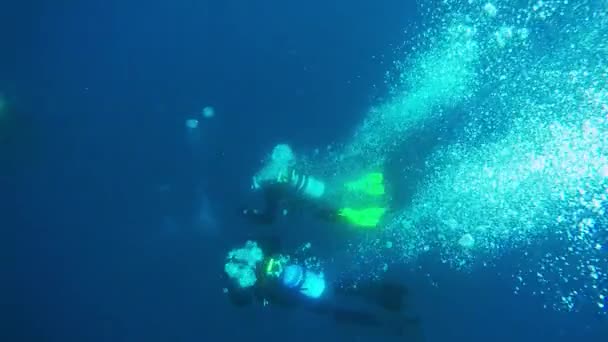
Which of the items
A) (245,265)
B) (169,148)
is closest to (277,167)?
(245,265)

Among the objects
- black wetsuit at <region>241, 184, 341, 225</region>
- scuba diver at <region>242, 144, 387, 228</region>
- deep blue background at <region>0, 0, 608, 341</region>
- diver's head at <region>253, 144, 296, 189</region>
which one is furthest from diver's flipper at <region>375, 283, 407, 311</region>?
diver's head at <region>253, 144, 296, 189</region>

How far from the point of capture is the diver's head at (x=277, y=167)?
4551 millimetres

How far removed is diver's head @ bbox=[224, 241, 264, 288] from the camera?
166 inches

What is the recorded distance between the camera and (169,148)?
7.29 meters

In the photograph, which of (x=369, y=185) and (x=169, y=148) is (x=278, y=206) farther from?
(x=169, y=148)

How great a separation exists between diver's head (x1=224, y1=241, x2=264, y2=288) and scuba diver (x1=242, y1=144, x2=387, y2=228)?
349mm

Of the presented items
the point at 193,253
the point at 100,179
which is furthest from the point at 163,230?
the point at 100,179

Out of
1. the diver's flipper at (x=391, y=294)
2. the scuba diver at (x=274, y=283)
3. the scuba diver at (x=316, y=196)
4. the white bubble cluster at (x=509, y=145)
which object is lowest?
the scuba diver at (x=274, y=283)

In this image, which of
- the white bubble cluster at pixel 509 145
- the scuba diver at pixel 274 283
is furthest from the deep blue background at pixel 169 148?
the scuba diver at pixel 274 283

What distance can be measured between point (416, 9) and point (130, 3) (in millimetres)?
5089

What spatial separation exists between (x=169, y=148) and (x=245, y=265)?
3.72 metres

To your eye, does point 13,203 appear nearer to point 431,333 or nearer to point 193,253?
point 193,253

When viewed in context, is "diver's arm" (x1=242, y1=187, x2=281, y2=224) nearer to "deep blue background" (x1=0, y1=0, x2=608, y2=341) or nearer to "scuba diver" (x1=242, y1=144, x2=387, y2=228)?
"scuba diver" (x1=242, y1=144, x2=387, y2=228)

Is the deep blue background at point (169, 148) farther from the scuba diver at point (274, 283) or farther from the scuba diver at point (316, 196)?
the scuba diver at point (274, 283)
